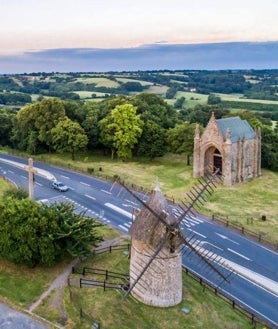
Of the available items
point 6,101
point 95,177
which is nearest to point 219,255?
point 95,177

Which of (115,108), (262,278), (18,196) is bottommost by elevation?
(262,278)

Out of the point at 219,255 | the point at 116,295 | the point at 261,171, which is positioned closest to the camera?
the point at 116,295

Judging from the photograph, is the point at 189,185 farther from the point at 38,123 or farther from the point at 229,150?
the point at 38,123

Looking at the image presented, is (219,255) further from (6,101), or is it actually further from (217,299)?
(6,101)

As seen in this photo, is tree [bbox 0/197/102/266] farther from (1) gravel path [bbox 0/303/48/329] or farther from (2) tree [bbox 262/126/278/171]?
(2) tree [bbox 262/126/278/171]

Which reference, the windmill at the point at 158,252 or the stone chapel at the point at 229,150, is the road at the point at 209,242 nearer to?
the windmill at the point at 158,252

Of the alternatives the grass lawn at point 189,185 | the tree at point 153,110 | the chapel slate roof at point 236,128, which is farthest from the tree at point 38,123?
the chapel slate roof at point 236,128

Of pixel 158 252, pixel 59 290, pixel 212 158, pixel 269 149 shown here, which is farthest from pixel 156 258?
pixel 269 149
